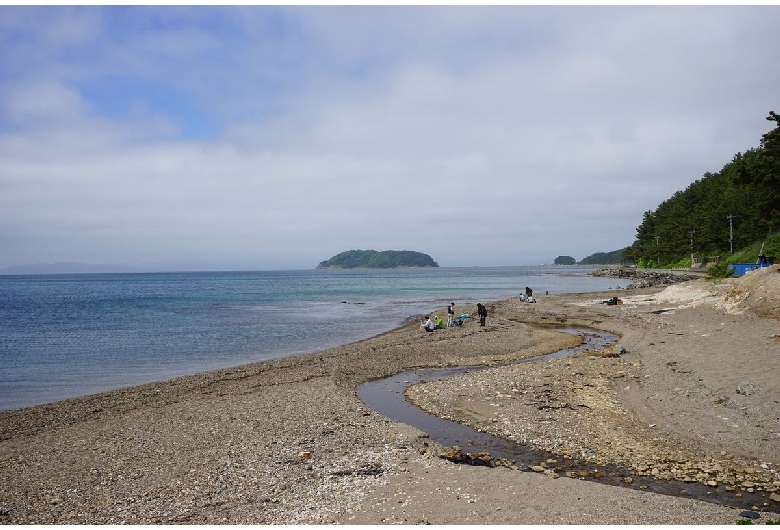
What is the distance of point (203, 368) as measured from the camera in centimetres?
2583

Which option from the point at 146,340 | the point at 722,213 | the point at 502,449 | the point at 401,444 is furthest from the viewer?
the point at 722,213

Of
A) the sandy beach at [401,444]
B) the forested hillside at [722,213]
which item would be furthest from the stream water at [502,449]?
the forested hillside at [722,213]

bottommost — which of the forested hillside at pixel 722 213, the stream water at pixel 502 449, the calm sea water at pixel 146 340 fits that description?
the calm sea water at pixel 146 340

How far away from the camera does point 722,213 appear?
82.4m

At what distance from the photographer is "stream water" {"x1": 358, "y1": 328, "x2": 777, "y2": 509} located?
9164 mm

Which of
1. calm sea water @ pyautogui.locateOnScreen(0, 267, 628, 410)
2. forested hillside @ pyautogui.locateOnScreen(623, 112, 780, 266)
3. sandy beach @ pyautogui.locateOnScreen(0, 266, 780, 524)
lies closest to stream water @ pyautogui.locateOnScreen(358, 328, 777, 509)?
sandy beach @ pyautogui.locateOnScreen(0, 266, 780, 524)

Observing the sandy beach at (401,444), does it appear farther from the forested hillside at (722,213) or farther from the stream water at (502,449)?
the forested hillside at (722,213)

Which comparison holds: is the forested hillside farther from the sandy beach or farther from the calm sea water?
the calm sea water

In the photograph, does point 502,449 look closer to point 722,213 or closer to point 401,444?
point 401,444

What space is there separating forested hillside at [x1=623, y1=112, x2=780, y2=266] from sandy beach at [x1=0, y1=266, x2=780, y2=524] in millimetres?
22164

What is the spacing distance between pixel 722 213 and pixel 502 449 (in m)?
89.2

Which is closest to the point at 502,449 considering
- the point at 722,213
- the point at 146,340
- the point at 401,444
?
the point at 401,444

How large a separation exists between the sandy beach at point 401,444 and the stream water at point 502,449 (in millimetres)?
182

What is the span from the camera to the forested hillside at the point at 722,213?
128ft
